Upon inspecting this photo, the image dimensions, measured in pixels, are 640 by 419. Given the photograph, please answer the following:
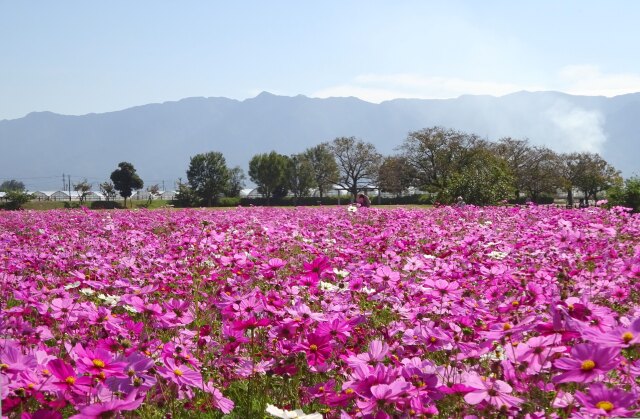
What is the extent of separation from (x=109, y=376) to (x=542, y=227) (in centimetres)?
606

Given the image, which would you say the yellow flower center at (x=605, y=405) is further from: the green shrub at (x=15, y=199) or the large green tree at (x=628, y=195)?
the green shrub at (x=15, y=199)

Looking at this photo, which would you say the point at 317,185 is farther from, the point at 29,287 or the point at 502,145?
the point at 29,287

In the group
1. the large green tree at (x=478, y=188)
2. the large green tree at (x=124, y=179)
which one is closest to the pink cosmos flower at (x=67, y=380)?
the large green tree at (x=478, y=188)

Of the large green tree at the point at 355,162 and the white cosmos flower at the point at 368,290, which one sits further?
the large green tree at the point at 355,162

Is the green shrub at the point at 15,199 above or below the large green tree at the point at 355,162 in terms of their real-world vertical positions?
below

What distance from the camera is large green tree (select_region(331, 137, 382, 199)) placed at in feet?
299

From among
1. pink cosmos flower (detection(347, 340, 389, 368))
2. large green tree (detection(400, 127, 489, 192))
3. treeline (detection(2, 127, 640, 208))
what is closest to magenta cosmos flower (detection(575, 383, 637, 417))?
pink cosmos flower (detection(347, 340, 389, 368))

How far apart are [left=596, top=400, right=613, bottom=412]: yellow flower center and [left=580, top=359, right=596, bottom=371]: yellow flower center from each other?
9cm

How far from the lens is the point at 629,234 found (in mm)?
7477

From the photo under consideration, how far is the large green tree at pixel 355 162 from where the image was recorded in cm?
9100

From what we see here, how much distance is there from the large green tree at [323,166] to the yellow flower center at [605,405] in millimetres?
91977

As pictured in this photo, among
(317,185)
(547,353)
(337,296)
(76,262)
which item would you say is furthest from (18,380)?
(317,185)

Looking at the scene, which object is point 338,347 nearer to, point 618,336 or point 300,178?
point 618,336

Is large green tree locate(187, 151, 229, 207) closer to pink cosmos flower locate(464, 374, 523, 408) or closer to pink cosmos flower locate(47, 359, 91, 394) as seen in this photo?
pink cosmos flower locate(47, 359, 91, 394)
